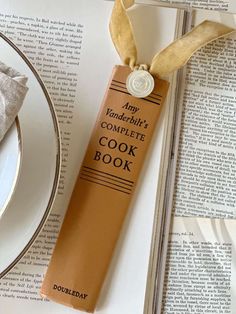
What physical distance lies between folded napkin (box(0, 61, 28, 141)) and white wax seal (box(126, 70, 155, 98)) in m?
0.10

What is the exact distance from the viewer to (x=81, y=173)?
45 centimetres

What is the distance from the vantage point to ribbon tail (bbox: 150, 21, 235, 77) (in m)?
0.45

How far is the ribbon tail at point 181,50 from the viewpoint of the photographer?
0.45m

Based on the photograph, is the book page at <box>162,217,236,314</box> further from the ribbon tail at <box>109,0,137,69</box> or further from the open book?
the ribbon tail at <box>109,0,137,69</box>

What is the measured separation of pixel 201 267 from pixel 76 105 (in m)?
0.17

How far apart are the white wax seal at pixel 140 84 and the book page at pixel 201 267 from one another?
112 millimetres

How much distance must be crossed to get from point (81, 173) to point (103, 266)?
8cm

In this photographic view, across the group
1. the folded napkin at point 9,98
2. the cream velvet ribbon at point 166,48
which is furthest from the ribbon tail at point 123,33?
the folded napkin at point 9,98

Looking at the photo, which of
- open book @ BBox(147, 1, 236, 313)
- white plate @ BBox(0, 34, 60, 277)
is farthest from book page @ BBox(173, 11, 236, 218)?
white plate @ BBox(0, 34, 60, 277)

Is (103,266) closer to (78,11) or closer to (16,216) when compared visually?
(16,216)

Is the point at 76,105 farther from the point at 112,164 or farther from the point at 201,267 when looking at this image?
the point at 201,267

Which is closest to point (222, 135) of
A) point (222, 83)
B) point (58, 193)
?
point (222, 83)

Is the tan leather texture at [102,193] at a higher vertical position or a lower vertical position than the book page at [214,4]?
lower

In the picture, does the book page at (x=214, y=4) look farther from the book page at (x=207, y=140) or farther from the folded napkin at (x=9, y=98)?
the folded napkin at (x=9, y=98)
